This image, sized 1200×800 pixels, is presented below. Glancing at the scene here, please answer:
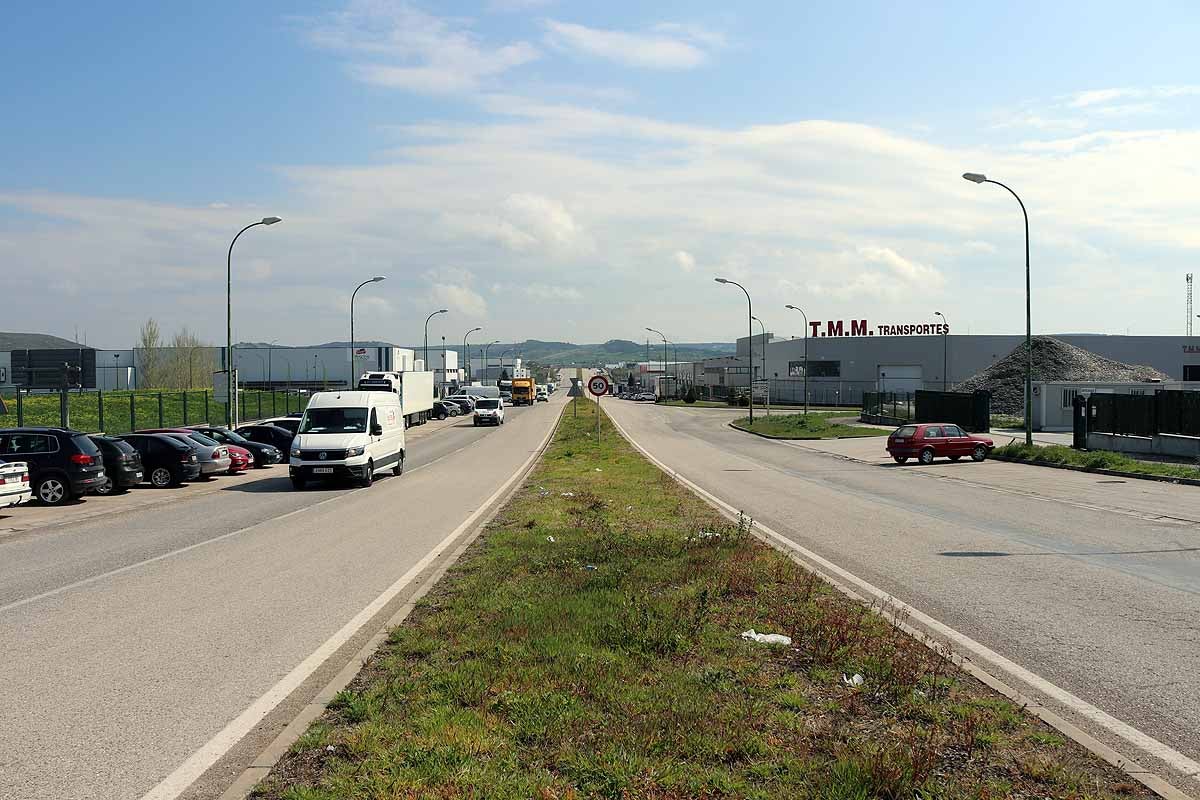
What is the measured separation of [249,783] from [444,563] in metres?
7.54

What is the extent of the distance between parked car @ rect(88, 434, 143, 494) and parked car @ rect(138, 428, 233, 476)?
2.89m

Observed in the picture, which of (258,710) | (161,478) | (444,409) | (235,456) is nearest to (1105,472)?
(235,456)

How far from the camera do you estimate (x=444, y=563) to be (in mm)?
12492

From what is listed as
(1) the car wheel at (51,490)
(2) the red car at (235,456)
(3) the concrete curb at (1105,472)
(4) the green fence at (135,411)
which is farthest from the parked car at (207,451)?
(3) the concrete curb at (1105,472)

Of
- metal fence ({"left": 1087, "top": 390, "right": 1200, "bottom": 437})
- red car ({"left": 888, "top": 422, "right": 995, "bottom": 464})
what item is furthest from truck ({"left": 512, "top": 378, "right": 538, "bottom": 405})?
metal fence ({"left": 1087, "top": 390, "right": 1200, "bottom": 437})

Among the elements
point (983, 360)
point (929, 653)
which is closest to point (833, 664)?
point (929, 653)

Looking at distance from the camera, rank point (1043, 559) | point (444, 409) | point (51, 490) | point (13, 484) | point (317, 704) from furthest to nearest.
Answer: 1. point (444, 409)
2. point (51, 490)
3. point (13, 484)
4. point (1043, 559)
5. point (317, 704)

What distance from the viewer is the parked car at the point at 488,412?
2613 inches

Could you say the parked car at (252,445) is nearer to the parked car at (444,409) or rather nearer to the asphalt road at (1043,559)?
the asphalt road at (1043,559)

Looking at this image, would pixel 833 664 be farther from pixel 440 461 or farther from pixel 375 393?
pixel 440 461

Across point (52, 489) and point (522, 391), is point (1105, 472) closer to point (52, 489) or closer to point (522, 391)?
point (52, 489)

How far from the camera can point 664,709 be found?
19.2 feet

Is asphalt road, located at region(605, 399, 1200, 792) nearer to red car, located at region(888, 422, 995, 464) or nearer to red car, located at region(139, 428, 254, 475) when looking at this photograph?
red car, located at region(888, 422, 995, 464)

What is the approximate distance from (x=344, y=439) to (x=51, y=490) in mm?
6888
